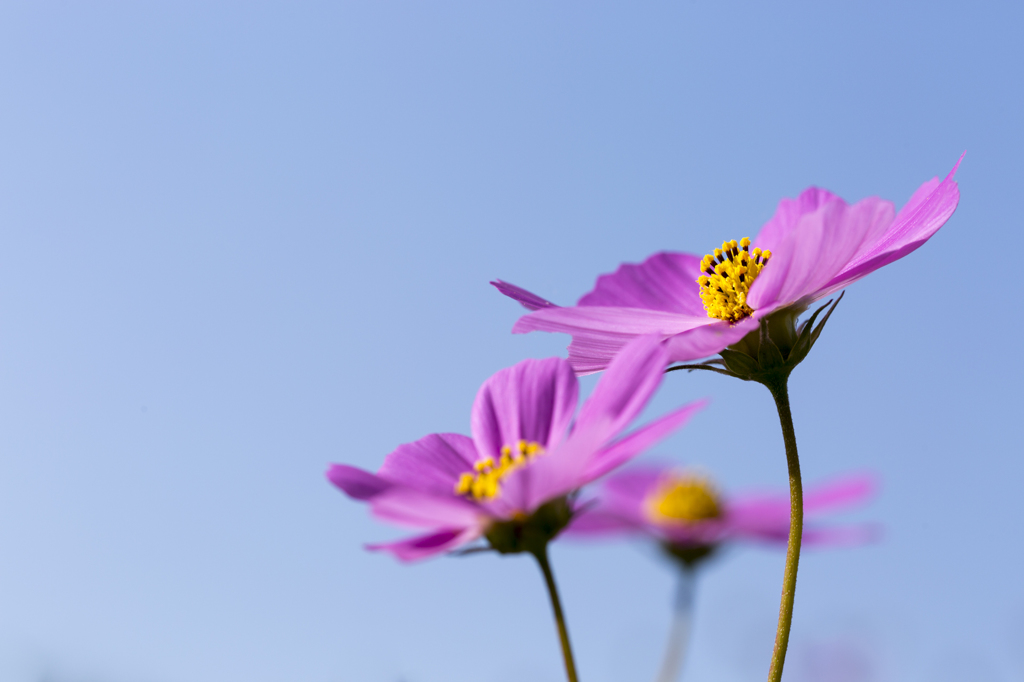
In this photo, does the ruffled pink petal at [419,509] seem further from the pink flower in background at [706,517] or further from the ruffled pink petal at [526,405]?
the ruffled pink petal at [526,405]

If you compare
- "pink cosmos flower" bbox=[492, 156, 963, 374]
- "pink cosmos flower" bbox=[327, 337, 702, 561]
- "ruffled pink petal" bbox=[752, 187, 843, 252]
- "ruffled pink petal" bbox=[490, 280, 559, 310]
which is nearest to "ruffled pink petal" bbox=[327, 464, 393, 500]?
"pink cosmos flower" bbox=[327, 337, 702, 561]

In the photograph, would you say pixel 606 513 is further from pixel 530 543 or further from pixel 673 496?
pixel 673 496

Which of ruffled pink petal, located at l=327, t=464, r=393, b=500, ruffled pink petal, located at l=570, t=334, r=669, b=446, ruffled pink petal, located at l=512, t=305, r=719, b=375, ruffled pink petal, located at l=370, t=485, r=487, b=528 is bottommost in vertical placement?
ruffled pink petal, located at l=370, t=485, r=487, b=528

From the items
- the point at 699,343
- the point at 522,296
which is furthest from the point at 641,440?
the point at 522,296

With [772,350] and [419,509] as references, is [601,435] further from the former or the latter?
[772,350]

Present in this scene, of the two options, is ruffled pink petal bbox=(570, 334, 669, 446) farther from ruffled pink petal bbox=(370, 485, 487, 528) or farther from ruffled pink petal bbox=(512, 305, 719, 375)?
ruffled pink petal bbox=(512, 305, 719, 375)

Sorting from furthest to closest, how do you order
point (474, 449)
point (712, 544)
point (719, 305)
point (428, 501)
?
1. point (719, 305)
2. point (474, 449)
3. point (712, 544)
4. point (428, 501)

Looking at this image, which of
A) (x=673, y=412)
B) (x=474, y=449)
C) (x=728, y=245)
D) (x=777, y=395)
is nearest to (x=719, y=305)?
(x=728, y=245)
